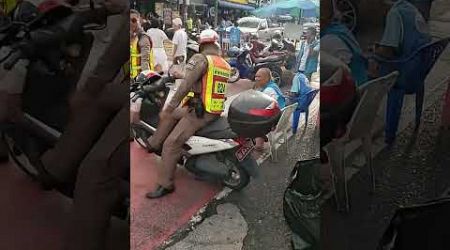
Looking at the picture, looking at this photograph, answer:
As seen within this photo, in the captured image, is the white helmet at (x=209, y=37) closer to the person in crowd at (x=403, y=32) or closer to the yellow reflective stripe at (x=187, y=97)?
the yellow reflective stripe at (x=187, y=97)

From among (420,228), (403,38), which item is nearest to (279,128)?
(403,38)

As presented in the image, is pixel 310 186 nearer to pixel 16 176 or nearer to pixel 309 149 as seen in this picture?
pixel 309 149

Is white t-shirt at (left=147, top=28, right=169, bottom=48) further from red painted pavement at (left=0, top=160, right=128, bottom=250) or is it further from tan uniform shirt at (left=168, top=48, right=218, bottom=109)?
red painted pavement at (left=0, top=160, right=128, bottom=250)

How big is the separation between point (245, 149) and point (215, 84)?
17cm

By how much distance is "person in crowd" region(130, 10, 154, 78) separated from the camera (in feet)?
4.33

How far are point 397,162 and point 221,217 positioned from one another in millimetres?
490

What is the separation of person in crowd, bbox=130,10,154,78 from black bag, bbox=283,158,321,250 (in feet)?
1.46

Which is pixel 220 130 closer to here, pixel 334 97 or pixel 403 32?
pixel 334 97

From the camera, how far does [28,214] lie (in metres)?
1.69

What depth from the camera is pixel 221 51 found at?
131 centimetres

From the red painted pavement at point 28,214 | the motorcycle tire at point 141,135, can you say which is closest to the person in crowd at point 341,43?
the motorcycle tire at point 141,135

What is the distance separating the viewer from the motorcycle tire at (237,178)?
133 cm

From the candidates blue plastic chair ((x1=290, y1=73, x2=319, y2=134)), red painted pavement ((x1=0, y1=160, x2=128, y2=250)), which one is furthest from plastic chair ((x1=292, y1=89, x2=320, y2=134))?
red painted pavement ((x1=0, y1=160, x2=128, y2=250))

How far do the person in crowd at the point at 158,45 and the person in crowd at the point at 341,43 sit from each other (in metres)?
0.38
